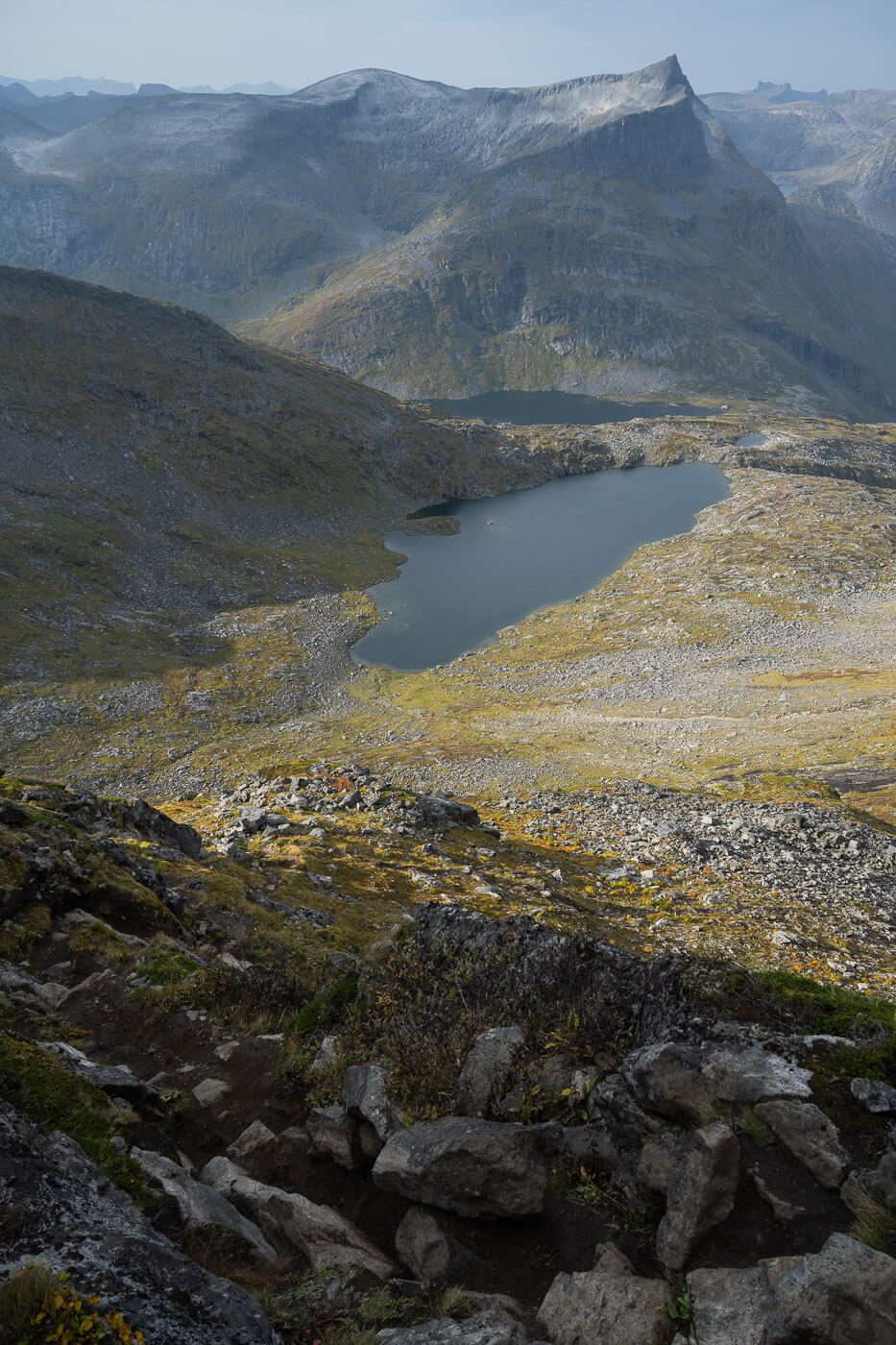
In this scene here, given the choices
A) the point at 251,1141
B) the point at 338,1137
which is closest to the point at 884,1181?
the point at 338,1137

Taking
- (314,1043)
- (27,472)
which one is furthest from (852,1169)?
(27,472)

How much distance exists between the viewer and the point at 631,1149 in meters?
8.91

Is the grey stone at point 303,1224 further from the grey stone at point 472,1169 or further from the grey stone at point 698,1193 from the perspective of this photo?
the grey stone at point 698,1193

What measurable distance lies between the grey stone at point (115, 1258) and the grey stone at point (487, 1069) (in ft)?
12.4

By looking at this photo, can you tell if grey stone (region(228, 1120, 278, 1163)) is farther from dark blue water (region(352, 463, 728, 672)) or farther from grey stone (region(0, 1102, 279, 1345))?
dark blue water (region(352, 463, 728, 672))

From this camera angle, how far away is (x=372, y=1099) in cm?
1001

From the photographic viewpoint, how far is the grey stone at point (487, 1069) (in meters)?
9.88

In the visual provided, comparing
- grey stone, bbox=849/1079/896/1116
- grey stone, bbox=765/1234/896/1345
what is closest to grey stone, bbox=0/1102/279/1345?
grey stone, bbox=765/1234/896/1345

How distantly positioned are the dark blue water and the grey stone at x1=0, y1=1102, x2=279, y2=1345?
3108 inches

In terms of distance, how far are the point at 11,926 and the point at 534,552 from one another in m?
121

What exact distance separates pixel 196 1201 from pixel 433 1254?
2.84 m

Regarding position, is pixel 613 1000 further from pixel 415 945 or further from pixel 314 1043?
pixel 314 1043

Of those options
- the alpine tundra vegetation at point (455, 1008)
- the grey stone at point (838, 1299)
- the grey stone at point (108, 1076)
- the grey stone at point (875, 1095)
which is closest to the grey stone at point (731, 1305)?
the alpine tundra vegetation at point (455, 1008)

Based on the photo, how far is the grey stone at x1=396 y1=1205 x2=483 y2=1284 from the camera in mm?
8125
